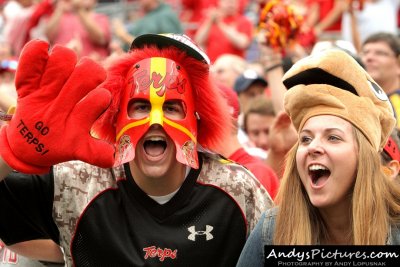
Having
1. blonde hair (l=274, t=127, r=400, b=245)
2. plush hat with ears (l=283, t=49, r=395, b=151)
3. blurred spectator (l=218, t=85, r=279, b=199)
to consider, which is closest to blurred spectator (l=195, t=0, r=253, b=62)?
blurred spectator (l=218, t=85, r=279, b=199)

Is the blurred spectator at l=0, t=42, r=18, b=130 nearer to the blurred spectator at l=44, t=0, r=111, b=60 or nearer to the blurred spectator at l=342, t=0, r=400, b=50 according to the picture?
the blurred spectator at l=44, t=0, r=111, b=60

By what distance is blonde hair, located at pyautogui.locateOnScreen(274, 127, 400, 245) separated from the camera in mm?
4367

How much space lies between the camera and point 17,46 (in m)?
12.3

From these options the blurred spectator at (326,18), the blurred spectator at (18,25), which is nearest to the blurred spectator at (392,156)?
the blurred spectator at (326,18)

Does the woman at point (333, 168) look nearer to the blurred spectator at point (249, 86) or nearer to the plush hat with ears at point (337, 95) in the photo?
the plush hat with ears at point (337, 95)

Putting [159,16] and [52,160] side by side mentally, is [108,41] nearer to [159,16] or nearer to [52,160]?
[159,16]

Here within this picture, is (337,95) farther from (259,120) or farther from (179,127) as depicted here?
(259,120)

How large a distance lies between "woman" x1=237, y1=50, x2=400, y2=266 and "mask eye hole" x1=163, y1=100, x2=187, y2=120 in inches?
30.9

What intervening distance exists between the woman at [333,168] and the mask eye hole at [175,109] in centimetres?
78

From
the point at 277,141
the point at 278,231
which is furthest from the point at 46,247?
the point at 277,141

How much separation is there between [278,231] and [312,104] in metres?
0.57

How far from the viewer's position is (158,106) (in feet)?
17.1

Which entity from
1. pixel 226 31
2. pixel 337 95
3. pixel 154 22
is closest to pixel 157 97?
pixel 337 95

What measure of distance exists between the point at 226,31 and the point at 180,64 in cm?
615
